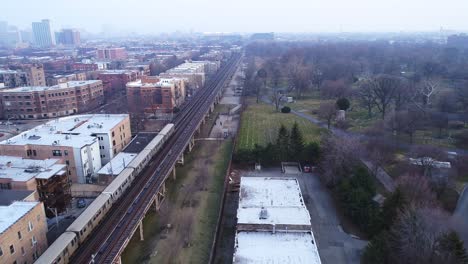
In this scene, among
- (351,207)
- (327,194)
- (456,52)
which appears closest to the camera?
(351,207)

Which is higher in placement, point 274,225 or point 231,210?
point 274,225

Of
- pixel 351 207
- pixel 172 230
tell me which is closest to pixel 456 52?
pixel 351 207

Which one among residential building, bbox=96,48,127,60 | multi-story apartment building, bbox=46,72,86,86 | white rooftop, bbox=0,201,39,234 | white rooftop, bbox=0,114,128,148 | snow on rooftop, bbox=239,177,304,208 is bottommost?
snow on rooftop, bbox=239,177,304,208

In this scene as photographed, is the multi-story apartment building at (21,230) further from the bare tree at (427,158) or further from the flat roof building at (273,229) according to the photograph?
the bare tree at (427,158)

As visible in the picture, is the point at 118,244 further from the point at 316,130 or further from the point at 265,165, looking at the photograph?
the point at 316,130

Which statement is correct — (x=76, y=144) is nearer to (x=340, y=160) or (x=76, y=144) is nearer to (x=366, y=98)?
(x=340, y=160)

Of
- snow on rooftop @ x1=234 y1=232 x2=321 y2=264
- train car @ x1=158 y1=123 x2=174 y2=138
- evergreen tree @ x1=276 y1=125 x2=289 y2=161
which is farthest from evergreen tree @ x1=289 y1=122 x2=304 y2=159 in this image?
snow on rooftop @ x1=234 y1=232 x2=321 y2=264

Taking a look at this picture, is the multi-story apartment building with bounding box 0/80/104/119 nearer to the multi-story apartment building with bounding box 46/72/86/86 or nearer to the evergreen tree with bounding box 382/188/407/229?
the multi-story apartment building with bounding box 46/72/86/86
